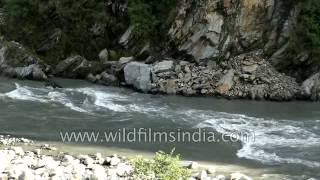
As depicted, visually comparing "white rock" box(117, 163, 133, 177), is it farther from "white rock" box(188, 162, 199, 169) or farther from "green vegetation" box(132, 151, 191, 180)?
"white rock" box(188, 162, 199, 169)

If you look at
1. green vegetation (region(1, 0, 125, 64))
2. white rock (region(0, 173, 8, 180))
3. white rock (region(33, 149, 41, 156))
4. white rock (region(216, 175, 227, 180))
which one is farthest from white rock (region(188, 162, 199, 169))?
green vegetation (region(1, 0, 125, 64))

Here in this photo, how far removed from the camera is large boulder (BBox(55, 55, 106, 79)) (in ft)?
110

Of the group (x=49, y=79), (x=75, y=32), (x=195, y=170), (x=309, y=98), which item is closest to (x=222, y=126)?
(x=195, y=170)

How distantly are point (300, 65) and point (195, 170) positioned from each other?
17.4 m

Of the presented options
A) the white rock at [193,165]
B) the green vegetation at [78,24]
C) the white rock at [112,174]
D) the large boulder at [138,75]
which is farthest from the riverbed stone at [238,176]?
the green vegetation at [78,24]

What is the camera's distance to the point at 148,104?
2709cm

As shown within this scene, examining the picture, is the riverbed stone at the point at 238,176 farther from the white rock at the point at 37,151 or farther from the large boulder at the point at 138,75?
the large boulder at the point at 138,75

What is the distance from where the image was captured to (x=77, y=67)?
112 ft

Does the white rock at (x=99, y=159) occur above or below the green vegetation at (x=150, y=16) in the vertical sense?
below

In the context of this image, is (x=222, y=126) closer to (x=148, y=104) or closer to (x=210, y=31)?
(x=148, y=104)

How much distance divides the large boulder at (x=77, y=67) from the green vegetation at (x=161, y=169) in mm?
20187

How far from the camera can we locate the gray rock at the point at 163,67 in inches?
1232

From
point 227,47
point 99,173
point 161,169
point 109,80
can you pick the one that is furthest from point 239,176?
point 227,47

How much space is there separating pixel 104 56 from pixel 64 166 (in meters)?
20.0
